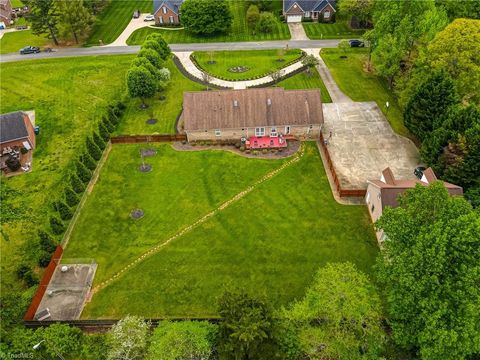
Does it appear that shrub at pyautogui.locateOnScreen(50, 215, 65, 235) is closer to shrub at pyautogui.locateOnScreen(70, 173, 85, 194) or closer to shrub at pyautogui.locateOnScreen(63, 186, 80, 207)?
shrub at pyautogui.locateOnScreen(63, 186, 80, 207)

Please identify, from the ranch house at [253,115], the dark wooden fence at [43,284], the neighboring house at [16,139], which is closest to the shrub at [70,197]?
the dark wooden fence at [43,284]

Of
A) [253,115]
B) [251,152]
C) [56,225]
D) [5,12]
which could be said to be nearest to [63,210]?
[56,225]

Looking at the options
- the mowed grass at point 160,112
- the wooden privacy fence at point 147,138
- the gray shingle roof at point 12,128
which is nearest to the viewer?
the gray shingle roof at point 12,128

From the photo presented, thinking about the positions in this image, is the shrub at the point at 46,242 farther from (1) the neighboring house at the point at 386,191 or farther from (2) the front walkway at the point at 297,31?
(2) the front walkway at the point at 297,31

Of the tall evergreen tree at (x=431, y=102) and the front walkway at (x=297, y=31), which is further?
the front walkway at (x=297, y=31)

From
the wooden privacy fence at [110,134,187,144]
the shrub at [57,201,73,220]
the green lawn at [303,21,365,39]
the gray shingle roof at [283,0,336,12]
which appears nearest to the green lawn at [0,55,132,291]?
the shrub at [57,201,73,220]

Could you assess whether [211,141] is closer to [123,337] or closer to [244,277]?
[244,277]
